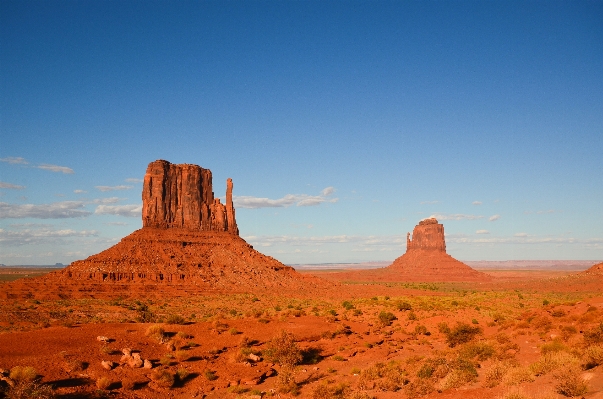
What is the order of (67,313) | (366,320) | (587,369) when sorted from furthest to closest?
(67,313)
(366,320)
(587,369)

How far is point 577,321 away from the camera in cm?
2298

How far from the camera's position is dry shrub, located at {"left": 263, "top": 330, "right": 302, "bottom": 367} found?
768 inches

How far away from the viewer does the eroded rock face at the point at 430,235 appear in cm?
13788

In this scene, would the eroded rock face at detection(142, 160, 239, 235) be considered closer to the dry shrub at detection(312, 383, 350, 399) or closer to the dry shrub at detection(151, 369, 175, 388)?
the dry shrub at detection(151, 369, 175, 388)

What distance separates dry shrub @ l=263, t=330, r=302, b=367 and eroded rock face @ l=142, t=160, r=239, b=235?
6593cm

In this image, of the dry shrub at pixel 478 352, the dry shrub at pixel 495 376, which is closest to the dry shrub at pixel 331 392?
the dry shrub at pixel 495 376

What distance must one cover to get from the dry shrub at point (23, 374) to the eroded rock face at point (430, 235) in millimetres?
135247

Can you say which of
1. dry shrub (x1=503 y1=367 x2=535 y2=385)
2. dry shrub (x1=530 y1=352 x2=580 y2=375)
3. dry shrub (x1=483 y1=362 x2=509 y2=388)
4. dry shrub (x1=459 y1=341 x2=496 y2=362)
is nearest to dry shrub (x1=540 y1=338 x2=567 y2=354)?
dry shrub (x1=459 y1=341 x2=496 y2=362)

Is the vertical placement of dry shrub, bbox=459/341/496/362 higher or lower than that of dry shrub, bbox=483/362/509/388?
lower

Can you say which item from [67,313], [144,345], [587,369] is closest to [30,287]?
[67,313]

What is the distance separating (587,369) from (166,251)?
69599 millimetres

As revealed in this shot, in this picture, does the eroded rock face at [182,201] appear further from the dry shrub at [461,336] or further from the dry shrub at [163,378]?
the dry shrub at [163,378]

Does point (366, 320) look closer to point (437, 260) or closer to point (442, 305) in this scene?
point (442, 305)

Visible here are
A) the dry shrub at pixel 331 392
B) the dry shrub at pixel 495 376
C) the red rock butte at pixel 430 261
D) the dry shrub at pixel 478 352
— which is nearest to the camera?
the dry shrub at pixel 495 376
